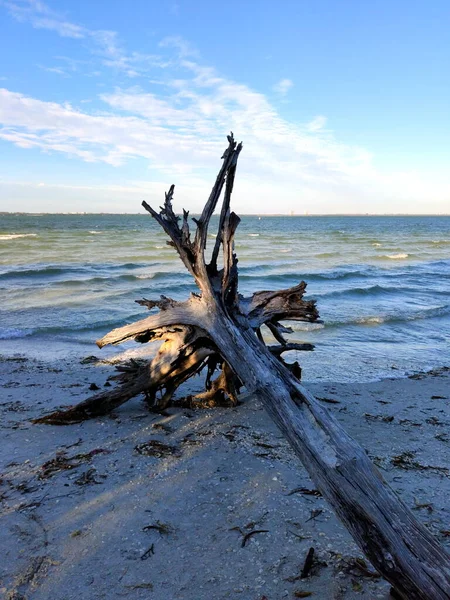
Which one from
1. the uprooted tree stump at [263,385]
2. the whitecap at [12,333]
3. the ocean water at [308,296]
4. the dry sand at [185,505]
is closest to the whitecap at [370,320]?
the ocean water at [308,296]

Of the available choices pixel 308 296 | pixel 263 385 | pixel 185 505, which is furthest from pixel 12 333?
pixel 308 296

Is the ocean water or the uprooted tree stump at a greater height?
the uprooted tree stump

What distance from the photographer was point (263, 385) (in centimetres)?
326

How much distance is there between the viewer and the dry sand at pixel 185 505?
2533 millimetres

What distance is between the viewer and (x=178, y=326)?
15.4ft

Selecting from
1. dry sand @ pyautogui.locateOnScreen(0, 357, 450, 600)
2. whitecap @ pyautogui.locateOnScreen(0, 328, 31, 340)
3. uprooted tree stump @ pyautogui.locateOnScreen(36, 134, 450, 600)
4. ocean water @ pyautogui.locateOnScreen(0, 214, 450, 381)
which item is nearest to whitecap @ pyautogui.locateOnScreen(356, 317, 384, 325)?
ocean water @ pyautogui.locateOnScreen(0, 214, 450, 381)

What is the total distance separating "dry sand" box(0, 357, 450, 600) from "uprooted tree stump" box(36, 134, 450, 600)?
401 mm

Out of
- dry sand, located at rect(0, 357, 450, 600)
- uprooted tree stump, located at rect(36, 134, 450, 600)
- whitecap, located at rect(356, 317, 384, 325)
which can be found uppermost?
uprooted tree stump, located at rect(36, 134, 450, 600)

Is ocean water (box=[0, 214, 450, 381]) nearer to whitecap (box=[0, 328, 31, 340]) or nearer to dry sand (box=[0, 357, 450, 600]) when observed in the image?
whitecap (box=[0, 328, 31, 340])

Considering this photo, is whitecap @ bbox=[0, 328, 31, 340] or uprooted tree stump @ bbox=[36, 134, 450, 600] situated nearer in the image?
uprooted tree stump @ bbox=[36, 134, 450, 600]

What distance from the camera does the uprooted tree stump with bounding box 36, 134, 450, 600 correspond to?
6.97 ft

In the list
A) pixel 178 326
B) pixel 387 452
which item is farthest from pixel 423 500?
pixel 178 326

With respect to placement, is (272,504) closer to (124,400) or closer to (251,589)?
(251,589)

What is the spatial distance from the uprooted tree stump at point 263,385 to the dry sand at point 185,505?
0.40 meters
